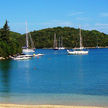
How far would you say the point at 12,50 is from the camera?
77000 millimetres

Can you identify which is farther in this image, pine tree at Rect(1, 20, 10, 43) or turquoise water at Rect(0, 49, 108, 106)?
pine tree at Rect(1, 20, 10, 43)

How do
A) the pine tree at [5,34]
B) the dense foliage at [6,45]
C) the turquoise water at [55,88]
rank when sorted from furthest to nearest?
the pine tree at [5,34] < the dense foliage at [6,45] < the turquoise water at [55,88]

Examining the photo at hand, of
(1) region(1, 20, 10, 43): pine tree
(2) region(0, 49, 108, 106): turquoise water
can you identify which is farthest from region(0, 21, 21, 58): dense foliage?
(2) region(0, 49, 108, 106): turquoise water

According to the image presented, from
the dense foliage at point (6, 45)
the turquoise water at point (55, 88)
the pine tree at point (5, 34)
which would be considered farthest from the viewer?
the pine tree at point (5, 34)

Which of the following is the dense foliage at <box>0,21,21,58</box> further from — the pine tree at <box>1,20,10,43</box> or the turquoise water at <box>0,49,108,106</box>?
the turquoise water at <box>0,49,108,106</box>

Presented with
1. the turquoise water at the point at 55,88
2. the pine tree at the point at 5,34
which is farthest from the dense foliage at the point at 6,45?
the turquoise water at the point at 55,88

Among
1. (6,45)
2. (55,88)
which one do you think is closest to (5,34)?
(6,45)

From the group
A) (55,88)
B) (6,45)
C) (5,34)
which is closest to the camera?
(55,88)

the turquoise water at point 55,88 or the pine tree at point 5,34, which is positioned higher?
the pine tree at point 5,34

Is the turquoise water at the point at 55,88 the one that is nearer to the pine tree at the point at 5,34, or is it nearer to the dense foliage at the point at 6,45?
the dense foliage at the point at 6,45

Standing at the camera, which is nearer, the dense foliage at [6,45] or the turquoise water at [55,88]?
the turquoise water at [55,88]

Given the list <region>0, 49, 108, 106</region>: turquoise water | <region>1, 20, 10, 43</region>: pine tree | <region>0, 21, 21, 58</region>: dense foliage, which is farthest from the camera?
<region>1, 20, 10, 43</region>: pine tree

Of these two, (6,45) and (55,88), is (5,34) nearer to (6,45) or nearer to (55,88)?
(6,45)

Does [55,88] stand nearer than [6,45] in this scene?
Yes
